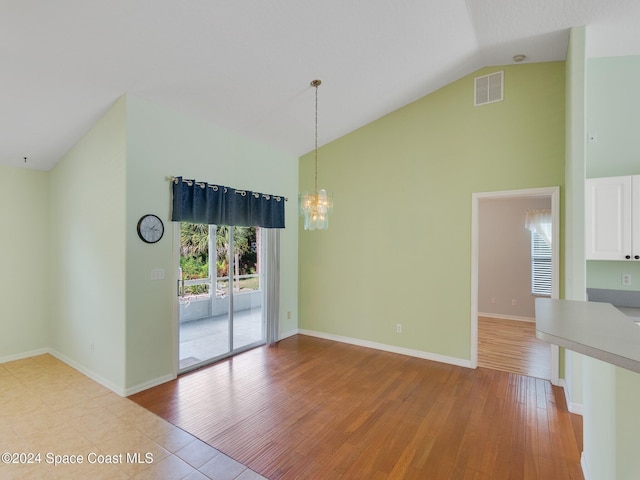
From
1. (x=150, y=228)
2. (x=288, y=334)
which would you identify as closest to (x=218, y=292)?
(x=150, y=228)

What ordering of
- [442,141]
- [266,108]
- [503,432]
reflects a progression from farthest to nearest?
[442,141]
[266,108]
[503,432]

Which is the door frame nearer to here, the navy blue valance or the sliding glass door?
the navy blue valance

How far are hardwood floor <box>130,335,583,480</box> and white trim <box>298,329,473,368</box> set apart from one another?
0.45 feet

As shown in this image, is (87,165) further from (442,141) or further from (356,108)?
(442,141)

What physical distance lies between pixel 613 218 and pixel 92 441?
17.0 feet

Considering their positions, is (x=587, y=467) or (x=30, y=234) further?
(x=30, y=234)

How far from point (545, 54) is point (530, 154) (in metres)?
1.08

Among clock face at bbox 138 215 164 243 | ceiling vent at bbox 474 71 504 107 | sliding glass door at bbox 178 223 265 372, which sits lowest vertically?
sliding glass door at bbox 178 223 265 372

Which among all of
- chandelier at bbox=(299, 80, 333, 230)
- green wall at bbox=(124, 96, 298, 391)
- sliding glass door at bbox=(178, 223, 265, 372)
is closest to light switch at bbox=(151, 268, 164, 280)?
green wall at bbox=(124, 96, 298, 391)

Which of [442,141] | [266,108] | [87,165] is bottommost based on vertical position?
[87,165]

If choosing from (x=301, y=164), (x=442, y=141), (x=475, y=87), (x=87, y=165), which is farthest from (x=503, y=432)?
(x=87, y=165)

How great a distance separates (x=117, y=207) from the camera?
3.41 metres

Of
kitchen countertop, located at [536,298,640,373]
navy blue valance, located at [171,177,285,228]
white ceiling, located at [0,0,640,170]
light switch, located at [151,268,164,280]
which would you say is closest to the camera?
kitchen countertop, located at [536,298,640,373]

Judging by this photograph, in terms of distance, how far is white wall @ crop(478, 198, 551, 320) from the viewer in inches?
261
